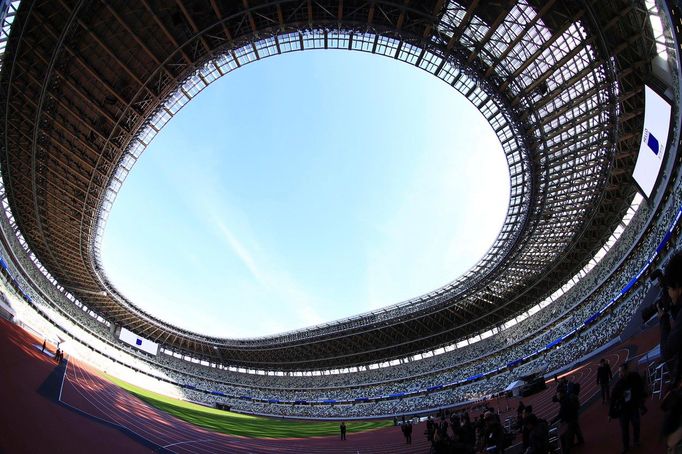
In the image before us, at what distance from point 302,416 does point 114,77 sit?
53.2m

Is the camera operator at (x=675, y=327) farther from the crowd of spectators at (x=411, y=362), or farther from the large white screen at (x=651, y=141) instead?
the crowd of spectators at (x=411, y=362)

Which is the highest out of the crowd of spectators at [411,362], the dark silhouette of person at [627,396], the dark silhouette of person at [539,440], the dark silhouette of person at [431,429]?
the crowd of spectators at [411,362]

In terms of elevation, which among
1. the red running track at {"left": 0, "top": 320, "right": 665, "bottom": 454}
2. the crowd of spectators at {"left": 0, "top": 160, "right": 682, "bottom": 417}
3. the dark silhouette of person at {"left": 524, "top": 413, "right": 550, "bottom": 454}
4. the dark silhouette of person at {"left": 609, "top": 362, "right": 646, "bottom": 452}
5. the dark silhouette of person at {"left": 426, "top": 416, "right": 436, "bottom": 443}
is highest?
the crowd of spectators at {"left": 0, "top": 160, "right": 682, "bottom": 417}

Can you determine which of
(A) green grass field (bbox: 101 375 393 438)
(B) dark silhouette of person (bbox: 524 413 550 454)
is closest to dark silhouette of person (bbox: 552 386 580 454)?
(B) dark silhouette of person (bbox: 524 413 550 454)

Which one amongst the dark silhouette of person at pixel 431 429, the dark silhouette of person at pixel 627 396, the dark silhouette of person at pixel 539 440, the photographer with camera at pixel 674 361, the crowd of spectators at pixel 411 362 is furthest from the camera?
the crowd of spectators at pixel 411 362

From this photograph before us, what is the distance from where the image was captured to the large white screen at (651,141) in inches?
930

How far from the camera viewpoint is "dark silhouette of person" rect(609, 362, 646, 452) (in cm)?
701

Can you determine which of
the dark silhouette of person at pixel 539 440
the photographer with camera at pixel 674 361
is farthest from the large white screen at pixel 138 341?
the photographer with camera at pixel 674 361

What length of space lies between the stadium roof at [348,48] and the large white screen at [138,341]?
34.7m

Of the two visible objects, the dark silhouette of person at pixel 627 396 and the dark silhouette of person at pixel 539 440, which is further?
the dark silhouette of person at pixel 539 440

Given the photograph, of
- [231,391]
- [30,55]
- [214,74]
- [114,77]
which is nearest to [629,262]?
[214,74]

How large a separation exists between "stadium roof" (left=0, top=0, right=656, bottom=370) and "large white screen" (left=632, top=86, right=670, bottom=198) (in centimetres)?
152

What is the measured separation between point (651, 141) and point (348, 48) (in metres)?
22.7

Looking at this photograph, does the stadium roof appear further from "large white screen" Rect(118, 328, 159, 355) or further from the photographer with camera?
"large white screen" Rect(118, 328, 159, 355)
